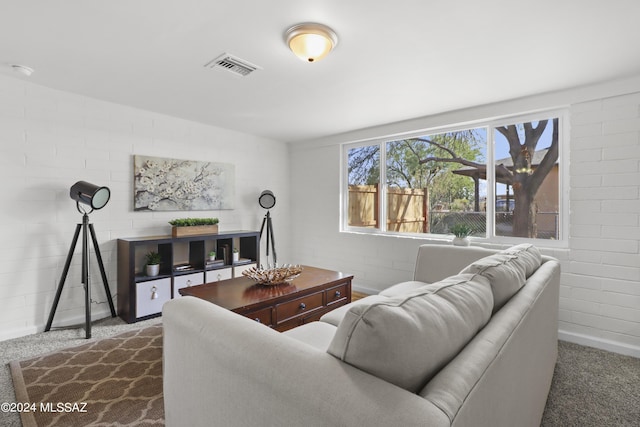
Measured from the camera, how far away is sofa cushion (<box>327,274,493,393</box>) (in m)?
0.73

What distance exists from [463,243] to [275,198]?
2707 mm

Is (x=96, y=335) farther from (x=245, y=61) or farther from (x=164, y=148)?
(x=245, y=61)

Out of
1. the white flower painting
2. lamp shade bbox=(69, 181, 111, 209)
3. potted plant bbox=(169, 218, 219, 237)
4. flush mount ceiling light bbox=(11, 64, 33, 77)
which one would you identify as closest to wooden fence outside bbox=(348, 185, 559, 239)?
the white flower painting

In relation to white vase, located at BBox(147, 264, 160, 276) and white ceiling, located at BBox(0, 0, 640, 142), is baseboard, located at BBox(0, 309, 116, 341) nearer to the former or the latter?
white vase, located at BBox(147, 264, 160, 276)

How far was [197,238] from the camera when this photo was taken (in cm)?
357

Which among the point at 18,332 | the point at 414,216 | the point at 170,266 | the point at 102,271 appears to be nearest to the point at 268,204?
the point at 170,266

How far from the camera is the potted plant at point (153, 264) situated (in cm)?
329

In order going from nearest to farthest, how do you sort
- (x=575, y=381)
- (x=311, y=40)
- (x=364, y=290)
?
1. (x=311, y=40)
2. (x=575, y=381)
3. (x=364, y=290)

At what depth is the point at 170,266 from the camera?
3.38 m

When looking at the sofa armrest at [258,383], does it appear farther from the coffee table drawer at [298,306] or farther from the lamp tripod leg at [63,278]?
the lamp tripod leg at [63,278]

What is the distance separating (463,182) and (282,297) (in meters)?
2.47

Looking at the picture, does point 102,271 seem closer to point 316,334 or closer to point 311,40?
point 316,334

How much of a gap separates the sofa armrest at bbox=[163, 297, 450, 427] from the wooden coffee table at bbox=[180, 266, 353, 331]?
2.88 ft

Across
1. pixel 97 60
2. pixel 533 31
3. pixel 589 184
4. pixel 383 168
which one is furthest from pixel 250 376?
pixel 383 168
